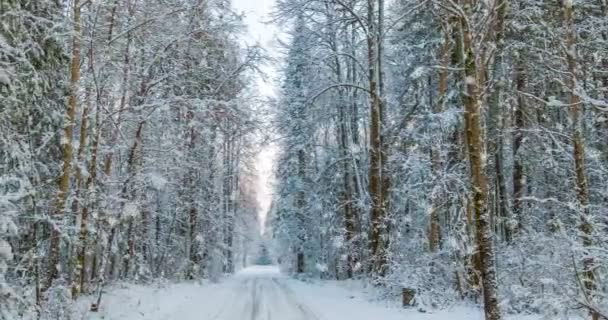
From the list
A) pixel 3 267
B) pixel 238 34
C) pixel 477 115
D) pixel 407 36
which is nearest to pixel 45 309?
pixel 3 267

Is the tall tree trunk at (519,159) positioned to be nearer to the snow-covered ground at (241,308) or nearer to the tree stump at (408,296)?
the tree stump at (408,296)

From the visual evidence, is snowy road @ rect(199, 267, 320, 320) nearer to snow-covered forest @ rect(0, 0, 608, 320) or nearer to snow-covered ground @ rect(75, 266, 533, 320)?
snow-covered ground @ rect(75, 266, 533, 320)

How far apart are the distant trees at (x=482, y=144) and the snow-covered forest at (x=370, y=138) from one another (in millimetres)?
80

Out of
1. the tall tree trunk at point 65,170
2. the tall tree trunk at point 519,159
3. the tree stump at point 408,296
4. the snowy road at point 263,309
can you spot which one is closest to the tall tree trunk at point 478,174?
the snowy road at point 263,309

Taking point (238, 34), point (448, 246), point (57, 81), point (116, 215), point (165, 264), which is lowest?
point (165, 264)

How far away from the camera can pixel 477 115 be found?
8.18 meters

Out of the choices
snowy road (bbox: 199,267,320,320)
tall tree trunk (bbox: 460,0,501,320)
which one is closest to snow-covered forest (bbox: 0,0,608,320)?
tall tree trunk (bbox: 460,0,501,320)

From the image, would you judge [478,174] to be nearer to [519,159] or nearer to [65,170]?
[519,159]

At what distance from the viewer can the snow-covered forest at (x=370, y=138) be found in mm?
8148

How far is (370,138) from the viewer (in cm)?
1655

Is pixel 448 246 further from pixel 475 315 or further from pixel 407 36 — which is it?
pixel 407 36

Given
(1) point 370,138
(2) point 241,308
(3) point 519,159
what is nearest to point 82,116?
(2) point 241,308

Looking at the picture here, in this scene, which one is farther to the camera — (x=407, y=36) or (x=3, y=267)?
(x=407, y=36)

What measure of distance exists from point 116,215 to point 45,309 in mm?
4773
